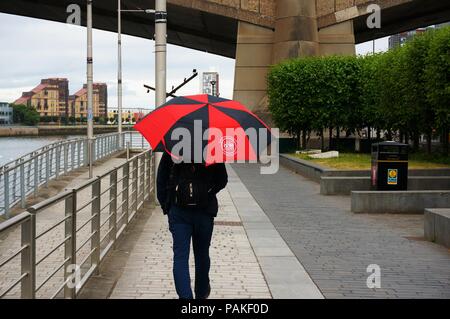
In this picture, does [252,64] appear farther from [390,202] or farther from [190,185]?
[190,185]

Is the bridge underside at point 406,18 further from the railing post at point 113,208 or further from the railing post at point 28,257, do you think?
the railing post at point 28,257

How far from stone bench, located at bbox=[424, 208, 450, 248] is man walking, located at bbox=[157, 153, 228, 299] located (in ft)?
16.7

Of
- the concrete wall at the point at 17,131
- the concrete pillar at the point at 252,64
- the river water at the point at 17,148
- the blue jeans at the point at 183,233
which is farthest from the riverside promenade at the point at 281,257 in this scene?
the concrete wall at the point at 17,131

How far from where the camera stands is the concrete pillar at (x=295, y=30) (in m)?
42.3

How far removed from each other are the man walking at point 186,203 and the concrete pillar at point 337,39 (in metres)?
41.1

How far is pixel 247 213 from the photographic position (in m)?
13.0

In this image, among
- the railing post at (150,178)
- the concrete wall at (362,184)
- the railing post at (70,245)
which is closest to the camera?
the railing post at (70,245)

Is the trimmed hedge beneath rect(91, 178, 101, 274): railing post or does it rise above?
above

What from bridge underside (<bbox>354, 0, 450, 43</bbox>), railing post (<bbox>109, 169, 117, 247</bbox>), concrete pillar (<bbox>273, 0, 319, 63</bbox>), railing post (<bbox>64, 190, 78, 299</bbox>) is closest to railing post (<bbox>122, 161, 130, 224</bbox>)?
railing post (<bbox>109, 169, 117, 247</bbox>)

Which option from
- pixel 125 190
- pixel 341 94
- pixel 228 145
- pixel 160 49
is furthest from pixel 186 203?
pixel 341 94

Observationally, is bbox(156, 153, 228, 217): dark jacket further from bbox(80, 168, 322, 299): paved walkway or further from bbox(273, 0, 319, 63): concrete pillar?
bbox(273, 0, 319, 63): concrete pillar

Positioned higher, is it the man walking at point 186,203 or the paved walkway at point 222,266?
the man walking at point 186,203

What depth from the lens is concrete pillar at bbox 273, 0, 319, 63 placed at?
139 feet

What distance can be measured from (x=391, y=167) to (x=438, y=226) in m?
5.14
